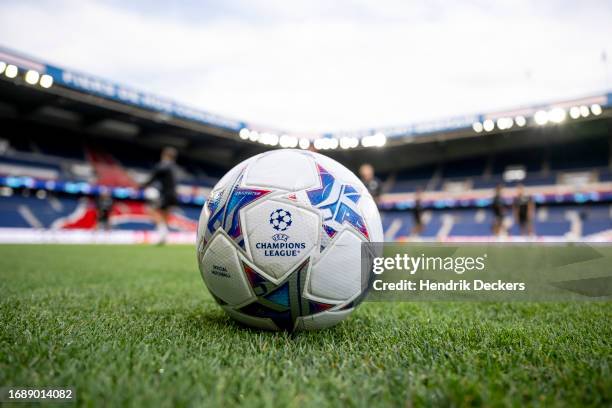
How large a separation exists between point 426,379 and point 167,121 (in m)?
21.8

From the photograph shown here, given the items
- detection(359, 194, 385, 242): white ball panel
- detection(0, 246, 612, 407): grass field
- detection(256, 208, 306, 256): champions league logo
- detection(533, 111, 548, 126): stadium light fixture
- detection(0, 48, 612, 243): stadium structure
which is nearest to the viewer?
detection(0, 246, 612, 407): grass field

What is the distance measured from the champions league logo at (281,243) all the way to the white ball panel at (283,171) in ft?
0.44

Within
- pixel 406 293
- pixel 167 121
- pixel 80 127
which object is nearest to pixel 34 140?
pixel 80 127

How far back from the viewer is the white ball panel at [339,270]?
1642mm

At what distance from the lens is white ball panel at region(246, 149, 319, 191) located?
1705 mm

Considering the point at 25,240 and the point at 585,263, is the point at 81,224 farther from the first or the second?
the point at 585,263

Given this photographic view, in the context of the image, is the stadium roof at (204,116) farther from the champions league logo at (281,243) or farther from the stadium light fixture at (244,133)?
the champions league logo at (281,243)

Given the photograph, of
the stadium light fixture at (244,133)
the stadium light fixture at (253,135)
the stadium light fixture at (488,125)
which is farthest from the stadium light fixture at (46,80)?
the stadium light fixture at (488,125)

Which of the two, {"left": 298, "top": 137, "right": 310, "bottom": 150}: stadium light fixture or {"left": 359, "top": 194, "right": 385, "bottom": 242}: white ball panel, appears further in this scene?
{"left": 298, "top": 137, "right": 310, "bottom": 150}: stadium light fixture

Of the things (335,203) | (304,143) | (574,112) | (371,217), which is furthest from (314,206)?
(304,143)

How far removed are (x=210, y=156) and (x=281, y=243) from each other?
27.9 meters

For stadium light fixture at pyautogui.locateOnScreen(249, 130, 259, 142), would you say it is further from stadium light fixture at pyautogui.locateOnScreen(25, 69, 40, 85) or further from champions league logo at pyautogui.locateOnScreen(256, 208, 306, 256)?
champions league logo at pyautogui.locateOnScreen(256, 208, 306, 256)

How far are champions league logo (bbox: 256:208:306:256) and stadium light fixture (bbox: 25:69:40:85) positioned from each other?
58.4 ft

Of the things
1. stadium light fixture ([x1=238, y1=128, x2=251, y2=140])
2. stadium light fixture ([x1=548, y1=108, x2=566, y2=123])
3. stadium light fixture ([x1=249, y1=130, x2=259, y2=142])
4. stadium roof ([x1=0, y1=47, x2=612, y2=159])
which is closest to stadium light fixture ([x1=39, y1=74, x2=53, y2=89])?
stadium roof ([x1=0, y1=47, x2=612, y2=159])
